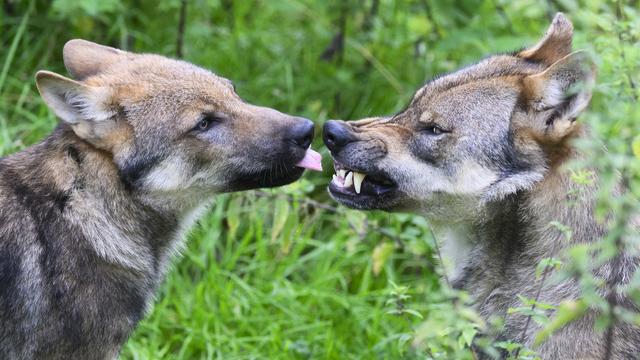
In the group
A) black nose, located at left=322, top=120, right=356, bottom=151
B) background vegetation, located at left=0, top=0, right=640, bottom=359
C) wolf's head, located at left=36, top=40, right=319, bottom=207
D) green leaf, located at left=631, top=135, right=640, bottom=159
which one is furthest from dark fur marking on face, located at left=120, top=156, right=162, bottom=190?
green leaf, located at left=631, top=135, right=640, bottom=159

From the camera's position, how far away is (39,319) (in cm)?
464

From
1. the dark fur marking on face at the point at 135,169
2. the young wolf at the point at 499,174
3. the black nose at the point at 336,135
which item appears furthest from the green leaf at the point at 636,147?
the dark fur marking on face at the point at 135,169

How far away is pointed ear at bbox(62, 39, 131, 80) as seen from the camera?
538 cm

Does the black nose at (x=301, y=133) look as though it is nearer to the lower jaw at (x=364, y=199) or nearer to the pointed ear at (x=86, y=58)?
the lower jaw at (x=364, y=199)

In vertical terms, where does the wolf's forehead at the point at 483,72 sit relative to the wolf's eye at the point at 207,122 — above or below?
above

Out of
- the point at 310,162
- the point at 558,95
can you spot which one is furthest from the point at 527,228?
the point at 310,162

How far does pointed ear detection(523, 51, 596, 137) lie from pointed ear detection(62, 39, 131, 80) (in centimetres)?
221

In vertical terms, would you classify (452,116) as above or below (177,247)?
above

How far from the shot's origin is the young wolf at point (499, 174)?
14.6 feet

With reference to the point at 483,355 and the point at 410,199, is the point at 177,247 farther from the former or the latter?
the point at 483,355

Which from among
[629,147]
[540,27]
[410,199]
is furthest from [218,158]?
[540,27]

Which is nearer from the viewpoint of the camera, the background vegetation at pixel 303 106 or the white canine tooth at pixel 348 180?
the white canine tooth at pixel 348 180

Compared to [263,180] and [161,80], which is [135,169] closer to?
[161,80]

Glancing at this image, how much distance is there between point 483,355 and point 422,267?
257 centimetres
